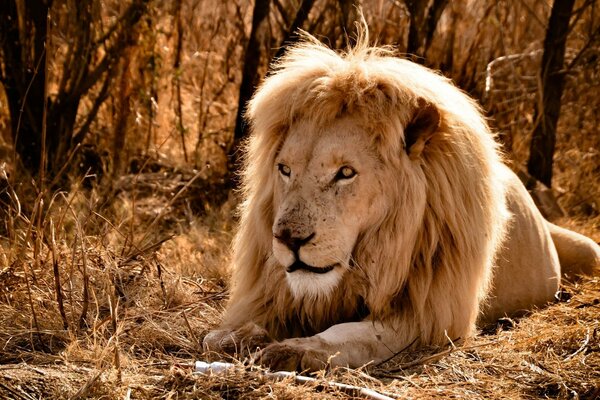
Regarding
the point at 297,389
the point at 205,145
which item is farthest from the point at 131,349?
the point at 205,145

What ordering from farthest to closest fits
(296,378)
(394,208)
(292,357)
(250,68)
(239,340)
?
(250,68) < (394,208) < (239,340) < (292,357) < (296,378)

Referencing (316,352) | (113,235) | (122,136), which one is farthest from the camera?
(122,136)

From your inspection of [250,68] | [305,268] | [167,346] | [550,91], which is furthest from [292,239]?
[550,91]

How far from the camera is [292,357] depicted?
3.45 meters

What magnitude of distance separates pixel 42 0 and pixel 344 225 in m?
3.42

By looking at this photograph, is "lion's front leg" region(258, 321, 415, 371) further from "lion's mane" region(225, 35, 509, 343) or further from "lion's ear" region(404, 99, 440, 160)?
"lion's ear" region(404, 99, 440, 160)

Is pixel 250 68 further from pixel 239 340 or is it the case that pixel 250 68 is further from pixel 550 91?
pixel 239 340

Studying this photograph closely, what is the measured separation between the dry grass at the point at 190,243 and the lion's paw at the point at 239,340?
7cm

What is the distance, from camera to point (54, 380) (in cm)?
323

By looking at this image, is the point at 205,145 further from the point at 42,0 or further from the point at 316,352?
the point at 316,352

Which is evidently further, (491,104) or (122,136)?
(491,104)

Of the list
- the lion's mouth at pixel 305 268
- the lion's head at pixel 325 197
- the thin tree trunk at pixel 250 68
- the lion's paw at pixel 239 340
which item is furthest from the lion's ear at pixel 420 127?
the thin tree trunk at pixel 250 68

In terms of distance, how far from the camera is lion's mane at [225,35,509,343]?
→ 3.88 meters

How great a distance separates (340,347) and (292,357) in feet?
0.80
